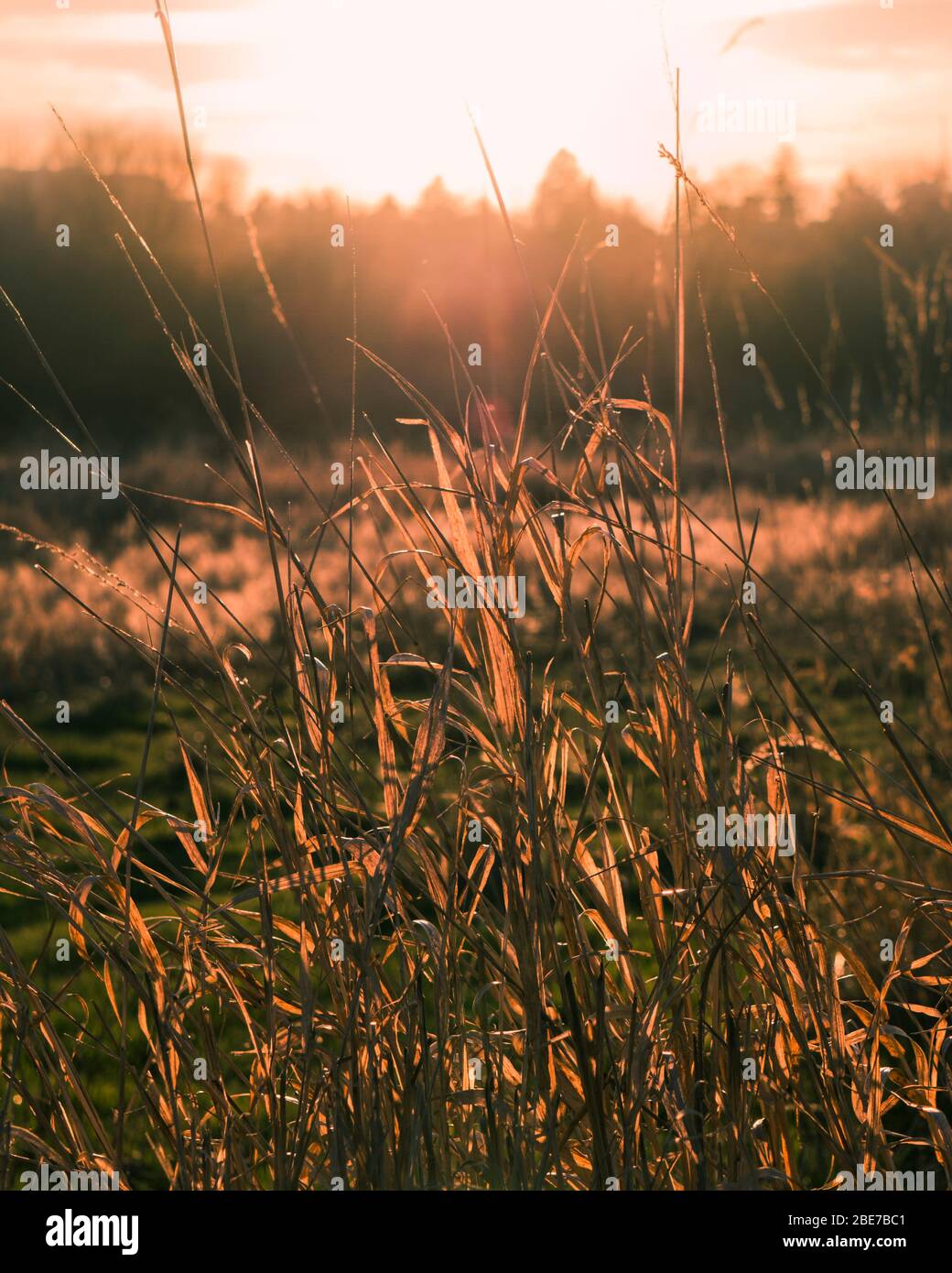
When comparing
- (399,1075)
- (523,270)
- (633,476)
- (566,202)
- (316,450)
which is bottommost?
(399,1075)

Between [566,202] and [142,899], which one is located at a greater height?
[566,202]

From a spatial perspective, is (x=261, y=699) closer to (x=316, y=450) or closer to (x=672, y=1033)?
(x=672, y=1033)

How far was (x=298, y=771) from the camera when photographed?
894 millimetres

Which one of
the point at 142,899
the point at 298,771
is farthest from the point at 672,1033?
the point at 142,899

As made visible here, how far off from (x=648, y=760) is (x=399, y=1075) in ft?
1.27

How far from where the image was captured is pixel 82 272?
18344 millimetres

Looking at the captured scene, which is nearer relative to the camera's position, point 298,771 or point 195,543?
point 298,771

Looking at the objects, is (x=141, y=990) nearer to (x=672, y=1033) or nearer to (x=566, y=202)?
(x=672, y=1033)

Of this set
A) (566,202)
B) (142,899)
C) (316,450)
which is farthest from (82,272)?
(566,202)

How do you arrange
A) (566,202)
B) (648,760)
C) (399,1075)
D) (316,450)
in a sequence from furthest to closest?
(316,450) < (566,202) < (648,760) < (399,1075)
